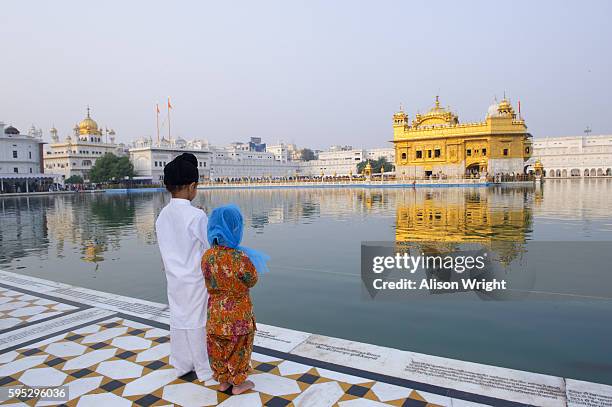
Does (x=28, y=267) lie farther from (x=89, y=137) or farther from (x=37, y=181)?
(x=89, y=137)

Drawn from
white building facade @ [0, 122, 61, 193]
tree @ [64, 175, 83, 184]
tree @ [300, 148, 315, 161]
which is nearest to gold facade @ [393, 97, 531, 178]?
white building facade @ [0, 122, 61, 193]

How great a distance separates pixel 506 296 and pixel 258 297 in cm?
332

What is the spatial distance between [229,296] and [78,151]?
75.1 metres

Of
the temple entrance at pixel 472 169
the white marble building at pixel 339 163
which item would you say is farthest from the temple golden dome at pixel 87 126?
the temple entrance at pixel 472 169

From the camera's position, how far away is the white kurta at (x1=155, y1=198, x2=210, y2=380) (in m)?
3.36

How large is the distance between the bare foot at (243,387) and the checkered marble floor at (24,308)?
3.06 metres

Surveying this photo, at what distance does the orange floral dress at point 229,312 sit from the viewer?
311cm

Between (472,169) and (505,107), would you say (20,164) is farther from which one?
(505,107)

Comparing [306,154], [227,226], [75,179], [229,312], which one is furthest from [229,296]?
[306,154]

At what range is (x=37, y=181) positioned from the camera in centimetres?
5466

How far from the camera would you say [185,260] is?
11.1 feet

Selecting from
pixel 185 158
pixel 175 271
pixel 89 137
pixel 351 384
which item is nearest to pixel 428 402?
pixel 351 384

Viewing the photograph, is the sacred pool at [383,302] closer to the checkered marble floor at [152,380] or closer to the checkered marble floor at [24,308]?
the checkered marble floor at [24,308]

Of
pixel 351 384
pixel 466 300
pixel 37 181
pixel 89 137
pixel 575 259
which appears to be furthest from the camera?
pixel 89 137
